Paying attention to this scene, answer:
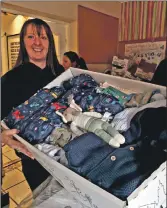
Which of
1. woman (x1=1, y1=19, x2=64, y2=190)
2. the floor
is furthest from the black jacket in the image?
the floor

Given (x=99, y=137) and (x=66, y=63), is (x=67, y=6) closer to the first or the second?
(x=66, y=63)

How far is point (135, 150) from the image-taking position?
1.27 ft

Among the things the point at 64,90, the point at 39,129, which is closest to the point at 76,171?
the point at 39,129

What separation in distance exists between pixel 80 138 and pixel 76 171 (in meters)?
0.07

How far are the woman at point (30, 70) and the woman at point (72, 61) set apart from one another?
0.03 metres

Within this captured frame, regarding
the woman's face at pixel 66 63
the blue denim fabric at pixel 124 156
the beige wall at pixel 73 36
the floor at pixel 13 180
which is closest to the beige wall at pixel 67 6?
the beige wall at pixel 73 36

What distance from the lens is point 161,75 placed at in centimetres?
50

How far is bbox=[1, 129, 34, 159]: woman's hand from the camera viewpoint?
21.5 inches

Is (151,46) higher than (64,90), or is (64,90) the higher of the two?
(151,46)

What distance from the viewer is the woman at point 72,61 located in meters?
0.65

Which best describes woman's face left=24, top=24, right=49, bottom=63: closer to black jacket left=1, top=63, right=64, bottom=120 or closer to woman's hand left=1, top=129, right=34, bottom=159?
black jacket left=1, top=63, right=64, bottom=120

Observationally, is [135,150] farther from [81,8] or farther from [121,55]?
[81,8]

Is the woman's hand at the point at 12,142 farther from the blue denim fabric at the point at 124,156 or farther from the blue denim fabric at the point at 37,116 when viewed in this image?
the blue denim fabric at the point at 124,156

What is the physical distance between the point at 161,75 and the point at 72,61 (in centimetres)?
30
